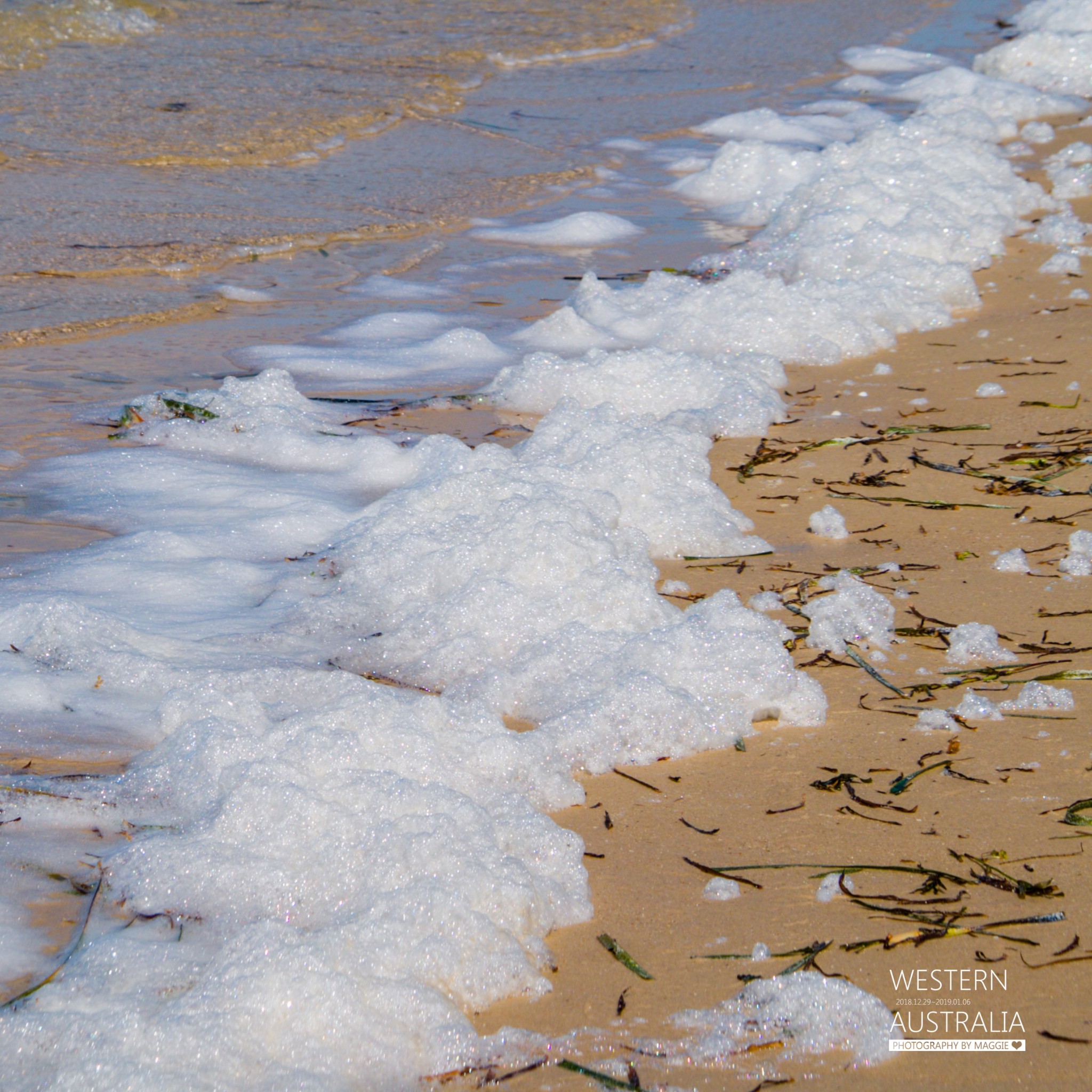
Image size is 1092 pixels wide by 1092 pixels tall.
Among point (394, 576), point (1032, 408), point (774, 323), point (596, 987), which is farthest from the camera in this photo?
point (774, 323)

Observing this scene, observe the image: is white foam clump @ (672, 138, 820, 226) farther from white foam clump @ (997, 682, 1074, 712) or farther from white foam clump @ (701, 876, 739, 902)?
white foam clump @ (701, 876, 739, 902)

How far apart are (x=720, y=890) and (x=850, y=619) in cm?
95

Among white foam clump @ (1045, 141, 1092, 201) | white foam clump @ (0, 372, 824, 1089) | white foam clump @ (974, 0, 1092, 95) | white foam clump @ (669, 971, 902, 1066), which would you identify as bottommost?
white foam clump @ (669, 971, 902, 1066)

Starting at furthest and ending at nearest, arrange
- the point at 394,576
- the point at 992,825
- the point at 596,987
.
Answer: the point at 394,576 → the point at 992,825 → the point at 596,987

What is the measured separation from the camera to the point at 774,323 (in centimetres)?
461

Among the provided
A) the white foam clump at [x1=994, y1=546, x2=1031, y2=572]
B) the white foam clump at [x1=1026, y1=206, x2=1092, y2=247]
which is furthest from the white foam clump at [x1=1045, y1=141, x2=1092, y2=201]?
the white foam clump at [x1=994, y1=546, x2=1031, y2=572]

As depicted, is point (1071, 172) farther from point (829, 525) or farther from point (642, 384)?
point (829, 525)

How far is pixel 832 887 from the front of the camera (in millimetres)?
1939

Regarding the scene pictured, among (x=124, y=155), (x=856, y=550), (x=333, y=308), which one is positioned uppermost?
(x=124, y=155)

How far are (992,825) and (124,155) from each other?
616cm

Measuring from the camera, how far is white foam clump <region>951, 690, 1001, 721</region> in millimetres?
2355

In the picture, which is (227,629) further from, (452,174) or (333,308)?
(452,174)

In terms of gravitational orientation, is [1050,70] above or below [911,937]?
above

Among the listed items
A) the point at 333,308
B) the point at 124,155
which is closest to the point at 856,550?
the point at 333,308
